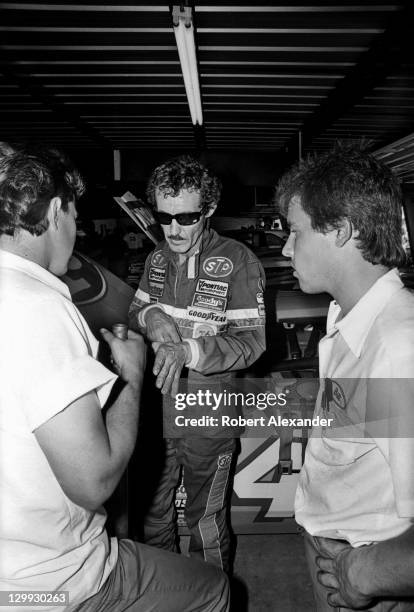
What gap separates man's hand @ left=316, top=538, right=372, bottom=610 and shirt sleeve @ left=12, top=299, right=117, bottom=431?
0.62 meters

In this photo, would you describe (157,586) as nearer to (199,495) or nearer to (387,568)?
(387,568)

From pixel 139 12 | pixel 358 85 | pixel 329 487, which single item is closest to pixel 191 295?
pixel 329 487

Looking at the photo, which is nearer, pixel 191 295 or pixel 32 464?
pixel 32 464

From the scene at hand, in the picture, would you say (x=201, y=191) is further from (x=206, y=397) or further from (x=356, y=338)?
(x=356, y=338)

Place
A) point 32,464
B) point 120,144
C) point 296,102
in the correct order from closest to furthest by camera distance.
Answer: point 32,464 → point 296,102 → point 120,144

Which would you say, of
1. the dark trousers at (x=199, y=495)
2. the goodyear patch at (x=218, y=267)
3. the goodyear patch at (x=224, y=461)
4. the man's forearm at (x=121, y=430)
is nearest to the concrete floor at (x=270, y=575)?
the dark trousers at (x=199, y=495)

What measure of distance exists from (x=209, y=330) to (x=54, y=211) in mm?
984

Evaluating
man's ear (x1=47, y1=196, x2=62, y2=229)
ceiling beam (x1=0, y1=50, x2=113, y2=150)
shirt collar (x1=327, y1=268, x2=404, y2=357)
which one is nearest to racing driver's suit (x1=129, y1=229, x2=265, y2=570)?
shirt collar (x1=327, y1=268, x2=404, y2=357)

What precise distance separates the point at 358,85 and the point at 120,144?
6.09 m

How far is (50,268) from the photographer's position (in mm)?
1124

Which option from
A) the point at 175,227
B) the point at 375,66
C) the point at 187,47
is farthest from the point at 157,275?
the point at 375,66

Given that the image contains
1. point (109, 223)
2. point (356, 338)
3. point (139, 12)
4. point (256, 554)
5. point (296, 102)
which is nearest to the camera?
point (356, 338)

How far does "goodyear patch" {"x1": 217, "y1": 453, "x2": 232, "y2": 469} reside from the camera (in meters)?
1.97

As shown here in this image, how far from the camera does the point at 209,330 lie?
6.43ft
